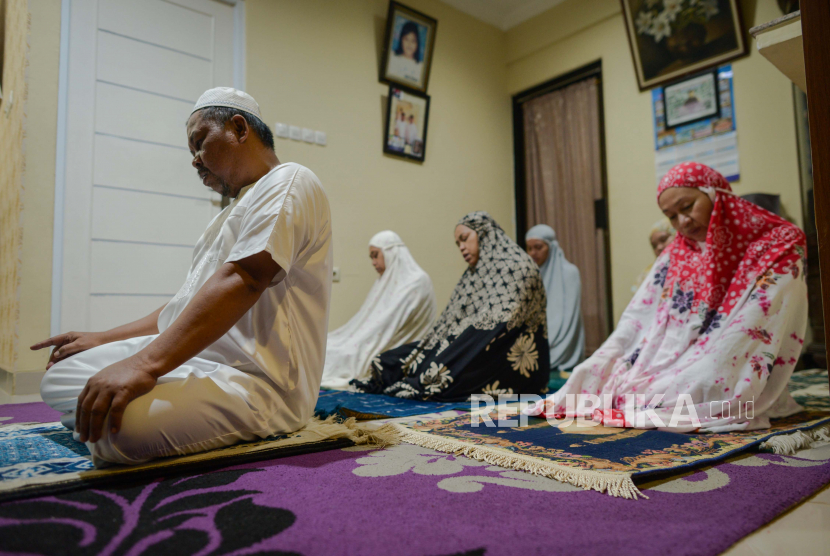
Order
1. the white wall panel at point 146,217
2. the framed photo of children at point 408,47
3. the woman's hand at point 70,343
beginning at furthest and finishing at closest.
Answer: the framed photo of children at point 408,47 → the white wall panel at point 146,217 → the woman's hand at point 70,343

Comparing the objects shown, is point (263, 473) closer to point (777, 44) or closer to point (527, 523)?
point (527, 523)

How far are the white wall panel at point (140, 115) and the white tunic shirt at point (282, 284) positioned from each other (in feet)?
7.92

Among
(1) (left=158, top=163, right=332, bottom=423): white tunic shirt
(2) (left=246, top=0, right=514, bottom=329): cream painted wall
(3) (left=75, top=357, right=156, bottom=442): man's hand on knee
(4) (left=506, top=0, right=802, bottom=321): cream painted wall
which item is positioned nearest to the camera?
(3) (left=75, top=357, right=156, bottom=442): man's hand on knee

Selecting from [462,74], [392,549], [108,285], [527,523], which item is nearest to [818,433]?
[527,523]

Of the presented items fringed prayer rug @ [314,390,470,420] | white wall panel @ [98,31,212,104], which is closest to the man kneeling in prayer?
fringed prayer rug @ [314,390,470,420]

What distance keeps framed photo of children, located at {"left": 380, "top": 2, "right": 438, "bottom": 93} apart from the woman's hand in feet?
12.9

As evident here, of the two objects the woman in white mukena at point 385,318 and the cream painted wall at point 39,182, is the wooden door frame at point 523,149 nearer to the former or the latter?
the woman in white mukena at point 385,318

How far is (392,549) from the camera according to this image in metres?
0.83

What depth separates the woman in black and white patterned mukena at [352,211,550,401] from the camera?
2686 millimetres

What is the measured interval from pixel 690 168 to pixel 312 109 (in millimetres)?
3192

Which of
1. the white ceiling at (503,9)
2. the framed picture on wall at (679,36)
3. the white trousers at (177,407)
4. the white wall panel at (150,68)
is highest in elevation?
the white ceiling at (503,9)

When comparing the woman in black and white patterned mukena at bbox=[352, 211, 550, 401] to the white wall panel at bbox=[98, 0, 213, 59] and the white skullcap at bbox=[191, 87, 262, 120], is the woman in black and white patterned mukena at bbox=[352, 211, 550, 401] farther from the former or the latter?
the white wall panel at bbox=[98, 0, 213, 59]

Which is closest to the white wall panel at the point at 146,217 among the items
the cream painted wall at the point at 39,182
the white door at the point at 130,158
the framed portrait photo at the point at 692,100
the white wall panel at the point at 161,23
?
the white door at the point at 130,158

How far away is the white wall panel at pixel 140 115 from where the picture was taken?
3.42 m
